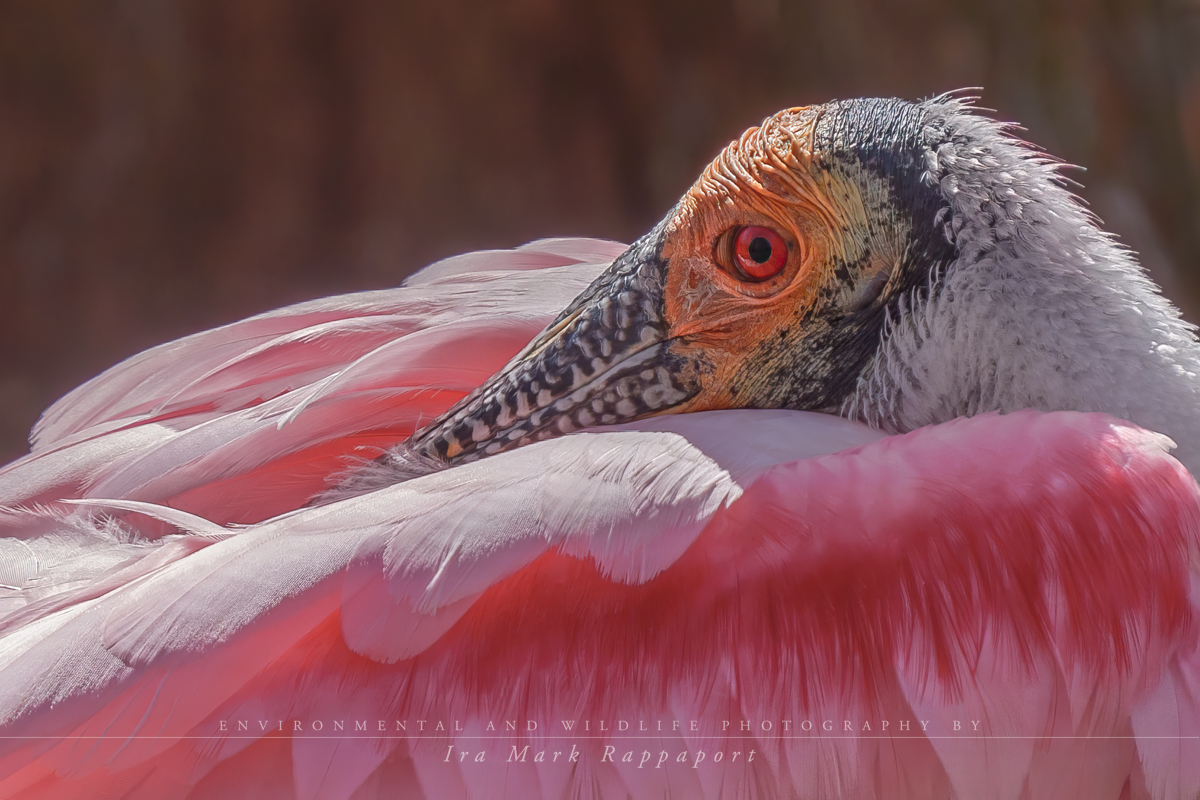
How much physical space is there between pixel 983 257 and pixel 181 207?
2.27 meters

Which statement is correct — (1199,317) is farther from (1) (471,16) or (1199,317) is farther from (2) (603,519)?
(2) (603,519)

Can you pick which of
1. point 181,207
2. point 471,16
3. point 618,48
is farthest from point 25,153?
point 618,48

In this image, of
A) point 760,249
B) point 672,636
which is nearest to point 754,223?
point 760,249

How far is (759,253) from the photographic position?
92cm

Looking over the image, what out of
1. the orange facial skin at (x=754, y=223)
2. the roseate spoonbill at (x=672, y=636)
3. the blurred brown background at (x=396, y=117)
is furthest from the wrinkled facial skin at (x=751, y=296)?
the blurred brown background at (x=396, y=117)

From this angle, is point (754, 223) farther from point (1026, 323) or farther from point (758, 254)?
point (1026, 323)

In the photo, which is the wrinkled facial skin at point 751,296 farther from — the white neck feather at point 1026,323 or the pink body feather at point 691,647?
the pink body feather at point 691,647

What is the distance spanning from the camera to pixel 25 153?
8.18ft

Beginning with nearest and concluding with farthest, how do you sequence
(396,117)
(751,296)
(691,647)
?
(691,647), (751,296), (396,117)

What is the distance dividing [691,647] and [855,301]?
0.37m

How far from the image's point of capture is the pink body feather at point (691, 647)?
685mm

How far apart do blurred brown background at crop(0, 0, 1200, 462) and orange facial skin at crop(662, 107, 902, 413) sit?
1.81m

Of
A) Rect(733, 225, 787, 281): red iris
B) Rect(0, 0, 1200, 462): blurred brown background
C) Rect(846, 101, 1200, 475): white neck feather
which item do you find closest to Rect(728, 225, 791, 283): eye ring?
Rect(733, 225, 787, 281): red iris

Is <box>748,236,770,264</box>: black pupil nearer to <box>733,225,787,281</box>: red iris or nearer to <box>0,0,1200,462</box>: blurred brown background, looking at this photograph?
<box>733,225,787,281</box>: red iris
